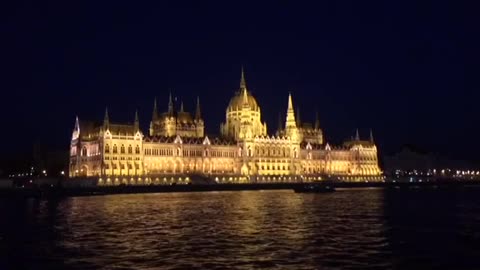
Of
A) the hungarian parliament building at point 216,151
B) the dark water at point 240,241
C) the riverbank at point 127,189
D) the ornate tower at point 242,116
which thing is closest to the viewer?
the dark water at point 240,241

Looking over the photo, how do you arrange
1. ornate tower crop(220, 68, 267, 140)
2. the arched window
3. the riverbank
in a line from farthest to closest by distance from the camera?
1. ornate tower crop(220, 68, 267, 140)
2. the arched window
3. the riverbank

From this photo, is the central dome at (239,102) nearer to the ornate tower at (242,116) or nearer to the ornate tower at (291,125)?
the ornate tower at (242,116)

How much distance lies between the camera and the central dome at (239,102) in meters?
166

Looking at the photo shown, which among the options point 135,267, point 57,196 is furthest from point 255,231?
point 57,196

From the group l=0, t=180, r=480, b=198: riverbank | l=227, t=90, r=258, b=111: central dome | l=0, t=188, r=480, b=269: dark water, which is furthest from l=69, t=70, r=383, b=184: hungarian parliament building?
l=0, t=188, r=480, b=269: dark water

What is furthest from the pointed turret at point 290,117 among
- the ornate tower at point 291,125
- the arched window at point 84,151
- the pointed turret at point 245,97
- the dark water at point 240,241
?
the dark water at point 240,241

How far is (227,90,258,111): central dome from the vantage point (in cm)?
16550

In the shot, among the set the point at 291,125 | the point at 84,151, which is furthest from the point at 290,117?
the point at 84,151

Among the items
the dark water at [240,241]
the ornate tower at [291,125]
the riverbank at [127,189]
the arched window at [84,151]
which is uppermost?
the ornate tower at [291,125]

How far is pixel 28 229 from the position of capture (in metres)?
40.1

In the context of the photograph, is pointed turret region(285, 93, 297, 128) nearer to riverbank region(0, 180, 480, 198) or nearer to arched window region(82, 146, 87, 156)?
riverbank region(0, 180, 480, 198)

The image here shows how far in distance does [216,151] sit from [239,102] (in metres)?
22.1

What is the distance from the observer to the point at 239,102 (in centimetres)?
16662

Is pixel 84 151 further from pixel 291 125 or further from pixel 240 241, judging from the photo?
pixel 240 241
